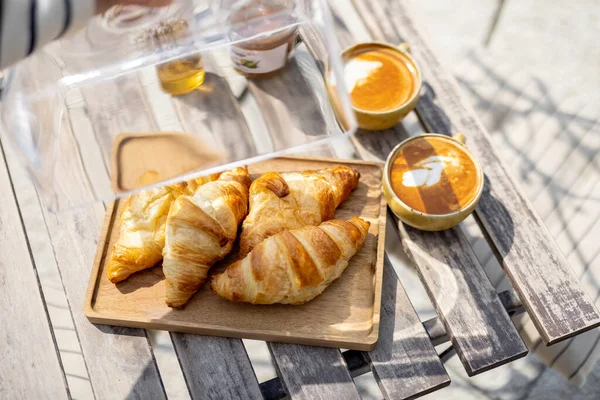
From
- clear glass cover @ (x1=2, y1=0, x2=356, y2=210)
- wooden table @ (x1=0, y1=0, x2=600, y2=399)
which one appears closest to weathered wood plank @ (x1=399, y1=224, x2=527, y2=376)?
wooden table @ (x1=0, y1=0, x2=600, y2=399)

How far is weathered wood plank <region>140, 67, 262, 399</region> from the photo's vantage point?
0.96 metres

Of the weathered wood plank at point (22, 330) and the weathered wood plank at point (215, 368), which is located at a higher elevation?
the weathered wood plank at point (22, 330)

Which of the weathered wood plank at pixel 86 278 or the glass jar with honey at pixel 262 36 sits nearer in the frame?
Answer: the weathered wood plank at pixel 86 278

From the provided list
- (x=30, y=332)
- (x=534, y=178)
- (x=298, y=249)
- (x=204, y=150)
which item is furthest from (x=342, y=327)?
(x=534, y=178)

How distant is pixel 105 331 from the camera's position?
1023 millimetres

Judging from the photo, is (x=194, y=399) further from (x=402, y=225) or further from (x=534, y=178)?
(x=534, y=178)

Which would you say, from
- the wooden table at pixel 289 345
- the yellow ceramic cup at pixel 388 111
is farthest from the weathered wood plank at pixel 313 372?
the yellow ceramic cup at pixel 388 111

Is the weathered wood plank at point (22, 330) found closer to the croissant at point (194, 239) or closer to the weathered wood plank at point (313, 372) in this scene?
the croissant at point (194, 239)

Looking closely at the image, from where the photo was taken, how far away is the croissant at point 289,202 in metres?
1.02

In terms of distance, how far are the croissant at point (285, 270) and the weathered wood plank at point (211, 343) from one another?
0.10 metres

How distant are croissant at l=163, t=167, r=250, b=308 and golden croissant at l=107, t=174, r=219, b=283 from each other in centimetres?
5

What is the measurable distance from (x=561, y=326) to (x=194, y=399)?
0.65 meters

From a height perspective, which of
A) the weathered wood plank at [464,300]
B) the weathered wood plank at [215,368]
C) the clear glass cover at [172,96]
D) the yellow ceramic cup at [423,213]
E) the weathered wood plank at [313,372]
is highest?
the clear glass cover at [172,96]

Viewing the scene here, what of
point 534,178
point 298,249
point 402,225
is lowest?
point 534,178
